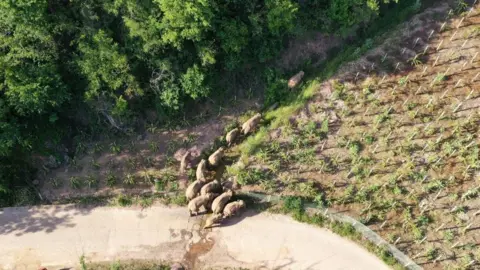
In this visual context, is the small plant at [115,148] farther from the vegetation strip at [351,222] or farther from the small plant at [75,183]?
the vegetation strip at [351,222]

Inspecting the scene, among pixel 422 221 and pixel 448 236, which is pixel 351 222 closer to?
pixel 422 221

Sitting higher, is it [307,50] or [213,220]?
[307,50]

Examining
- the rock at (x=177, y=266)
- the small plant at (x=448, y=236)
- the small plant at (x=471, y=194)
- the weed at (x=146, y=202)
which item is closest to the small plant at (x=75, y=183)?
the weed at (x=146, y=202)

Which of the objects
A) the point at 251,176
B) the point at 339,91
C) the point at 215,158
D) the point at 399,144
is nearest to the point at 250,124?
the point at 215,158

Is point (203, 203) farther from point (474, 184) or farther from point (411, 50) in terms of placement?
point (411, 50)

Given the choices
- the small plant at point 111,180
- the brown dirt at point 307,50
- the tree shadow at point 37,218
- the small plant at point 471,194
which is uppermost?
the brown dirt at point 307,50
